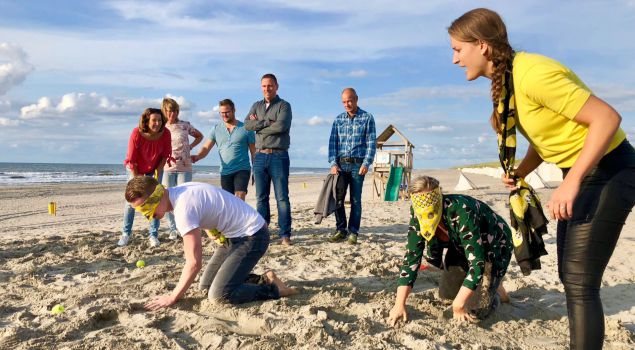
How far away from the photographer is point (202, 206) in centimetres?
367

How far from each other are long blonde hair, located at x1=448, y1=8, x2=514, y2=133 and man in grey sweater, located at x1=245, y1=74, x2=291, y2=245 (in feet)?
13.2

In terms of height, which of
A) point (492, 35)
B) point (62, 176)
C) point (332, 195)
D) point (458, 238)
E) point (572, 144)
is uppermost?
point (492, 35)

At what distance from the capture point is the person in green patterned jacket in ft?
11.1

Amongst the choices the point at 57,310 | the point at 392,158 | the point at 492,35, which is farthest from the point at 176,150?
the point at 392,158

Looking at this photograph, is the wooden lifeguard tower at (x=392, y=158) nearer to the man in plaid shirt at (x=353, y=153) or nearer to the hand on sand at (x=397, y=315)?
the man in plaid shirt at (x=353, y=153)

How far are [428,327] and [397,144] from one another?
33.1 feet

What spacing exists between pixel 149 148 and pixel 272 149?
148cm

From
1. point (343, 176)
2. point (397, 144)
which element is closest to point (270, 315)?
point (343, 176)

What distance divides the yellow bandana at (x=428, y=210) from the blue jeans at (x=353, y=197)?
2.99 meters

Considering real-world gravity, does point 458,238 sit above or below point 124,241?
above

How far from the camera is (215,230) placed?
4016mm

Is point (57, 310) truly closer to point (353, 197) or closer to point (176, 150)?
point (176, 150)

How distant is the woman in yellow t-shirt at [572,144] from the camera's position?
2.11m

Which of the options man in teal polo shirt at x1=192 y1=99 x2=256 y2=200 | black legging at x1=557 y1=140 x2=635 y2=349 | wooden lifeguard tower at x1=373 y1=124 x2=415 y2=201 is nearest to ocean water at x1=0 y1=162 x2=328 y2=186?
wooden lifeguard tower at x1=373 y1=124 x2=415 y2=201
